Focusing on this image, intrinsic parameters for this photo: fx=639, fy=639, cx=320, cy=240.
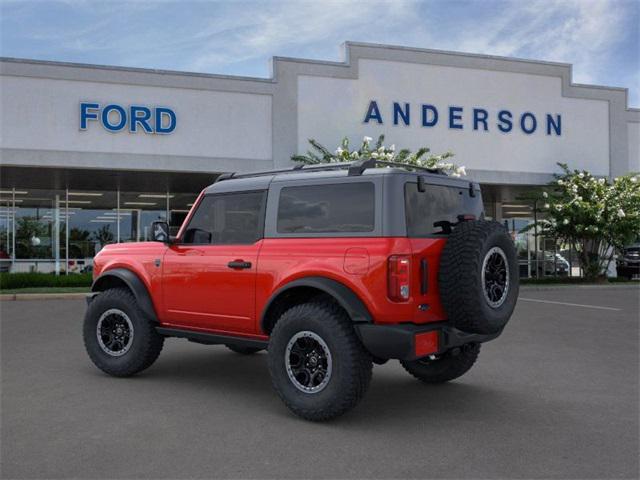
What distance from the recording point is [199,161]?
20094mm

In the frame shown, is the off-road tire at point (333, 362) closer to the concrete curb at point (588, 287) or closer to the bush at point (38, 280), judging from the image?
the bush at point (38, 280)

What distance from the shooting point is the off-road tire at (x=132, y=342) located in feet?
22.0

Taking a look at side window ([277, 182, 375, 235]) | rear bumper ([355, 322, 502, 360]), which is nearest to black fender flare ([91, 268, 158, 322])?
side window ([277, 182, 375, 235])

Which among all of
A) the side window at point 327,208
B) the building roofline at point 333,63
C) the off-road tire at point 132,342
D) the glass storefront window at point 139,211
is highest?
→ the building roofline at point 333,63

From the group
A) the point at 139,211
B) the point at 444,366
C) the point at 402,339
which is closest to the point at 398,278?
the point at 402,339

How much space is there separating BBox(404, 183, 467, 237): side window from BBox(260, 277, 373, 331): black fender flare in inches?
26.5

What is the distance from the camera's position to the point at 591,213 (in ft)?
73.6

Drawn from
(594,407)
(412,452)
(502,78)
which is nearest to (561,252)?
(502,78)

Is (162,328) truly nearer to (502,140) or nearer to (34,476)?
(34,476)

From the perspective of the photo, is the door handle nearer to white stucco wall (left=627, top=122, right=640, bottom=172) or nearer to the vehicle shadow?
the vehicle shadow

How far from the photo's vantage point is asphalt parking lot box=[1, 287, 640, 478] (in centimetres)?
413

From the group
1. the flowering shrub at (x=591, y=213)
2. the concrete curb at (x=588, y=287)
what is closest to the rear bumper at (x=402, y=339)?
the concrete curb at (x=588, y=287)

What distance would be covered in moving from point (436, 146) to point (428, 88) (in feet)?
6.85

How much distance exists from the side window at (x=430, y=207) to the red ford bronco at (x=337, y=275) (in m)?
0.01
